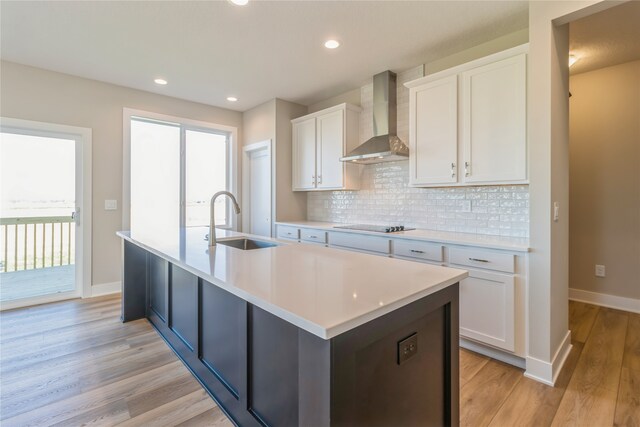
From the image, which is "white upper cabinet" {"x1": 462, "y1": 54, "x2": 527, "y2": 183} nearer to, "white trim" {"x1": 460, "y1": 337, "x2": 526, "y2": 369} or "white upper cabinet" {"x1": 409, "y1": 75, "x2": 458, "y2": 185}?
"white upper cabinet" {"x1": 409, "y1": 75, "x2": 458, "y2": 185}

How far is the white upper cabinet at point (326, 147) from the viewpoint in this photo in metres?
3.83

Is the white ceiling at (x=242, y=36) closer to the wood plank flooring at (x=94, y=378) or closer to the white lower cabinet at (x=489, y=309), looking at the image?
the white lower cabinet at (x=489, y=309)

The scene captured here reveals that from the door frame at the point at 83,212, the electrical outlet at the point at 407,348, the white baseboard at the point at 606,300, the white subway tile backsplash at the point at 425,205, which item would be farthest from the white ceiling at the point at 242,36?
the white baseboard at the point at 606,300

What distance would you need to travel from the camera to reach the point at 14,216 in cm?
349

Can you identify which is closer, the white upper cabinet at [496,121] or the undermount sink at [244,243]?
the white upper cabinet at [496,121]

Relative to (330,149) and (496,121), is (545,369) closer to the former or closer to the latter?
(496,121)

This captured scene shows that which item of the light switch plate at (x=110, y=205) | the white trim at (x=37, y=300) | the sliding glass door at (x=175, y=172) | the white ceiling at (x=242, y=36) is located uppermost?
the white ceiling at (x=242, y=36)

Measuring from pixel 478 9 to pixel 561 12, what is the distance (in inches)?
22.3

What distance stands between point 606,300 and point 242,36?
466cm

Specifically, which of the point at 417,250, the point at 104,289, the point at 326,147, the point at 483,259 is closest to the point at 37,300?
the point at 104,289

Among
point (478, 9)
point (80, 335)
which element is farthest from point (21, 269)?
point (478, 9)

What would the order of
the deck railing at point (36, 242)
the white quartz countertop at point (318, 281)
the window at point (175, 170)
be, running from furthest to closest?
the window at point (175, 170)
the deck railing at point (36, 242)
the white quartz countertop at point (318, 281)

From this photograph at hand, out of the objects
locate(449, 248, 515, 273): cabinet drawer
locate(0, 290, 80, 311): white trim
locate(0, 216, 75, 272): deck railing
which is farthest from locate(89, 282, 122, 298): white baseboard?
locate(449, 248, 515, 273): cabinet drawer

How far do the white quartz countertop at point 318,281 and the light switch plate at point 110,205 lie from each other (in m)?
2.54
